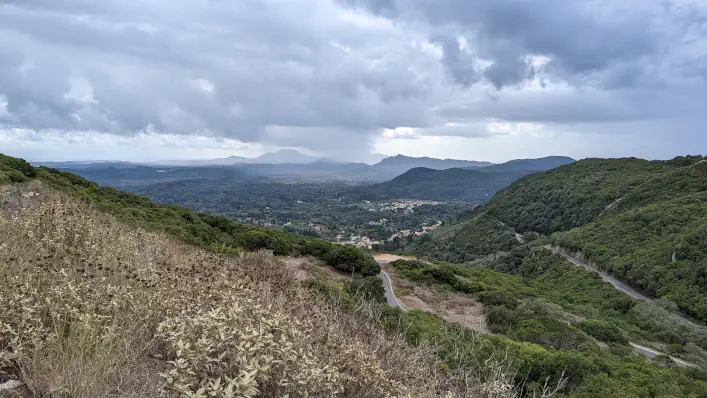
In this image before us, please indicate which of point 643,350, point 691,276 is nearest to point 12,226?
point 643,350

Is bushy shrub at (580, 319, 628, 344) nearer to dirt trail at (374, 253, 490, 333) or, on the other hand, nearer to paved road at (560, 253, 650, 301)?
dirt trail at (374, 253, 490, 333)

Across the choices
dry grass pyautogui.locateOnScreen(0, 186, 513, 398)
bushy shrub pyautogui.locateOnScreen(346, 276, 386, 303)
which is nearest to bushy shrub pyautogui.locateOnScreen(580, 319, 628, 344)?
bushy shrub pyautogui.locateOnScreen(346, 276, 386, 303)

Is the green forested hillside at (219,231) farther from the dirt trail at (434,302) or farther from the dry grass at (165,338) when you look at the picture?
the dry grass at (165,338)

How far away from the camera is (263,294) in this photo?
12.8 feet

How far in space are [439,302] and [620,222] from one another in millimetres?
35490

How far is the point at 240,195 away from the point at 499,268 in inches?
5656

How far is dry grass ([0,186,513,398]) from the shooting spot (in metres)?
2.46

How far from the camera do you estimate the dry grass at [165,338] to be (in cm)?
246

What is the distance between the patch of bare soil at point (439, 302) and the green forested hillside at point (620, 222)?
2038cm

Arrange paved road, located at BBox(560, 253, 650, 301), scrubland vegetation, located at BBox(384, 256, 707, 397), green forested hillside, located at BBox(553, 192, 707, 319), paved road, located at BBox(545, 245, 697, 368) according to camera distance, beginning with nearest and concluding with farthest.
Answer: scrubland vegetation, located at BBox(384, 256, 707, 397) → paved road, located at BBox(545, 245, 697, 368) → green forested hillside, located at BBox(553, 192, 707, 319) → paved road, located at BBox(560, 253, 650, 301)

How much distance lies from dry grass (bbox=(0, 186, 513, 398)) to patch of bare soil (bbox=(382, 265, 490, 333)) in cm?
1289

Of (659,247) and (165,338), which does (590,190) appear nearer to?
(659,247)

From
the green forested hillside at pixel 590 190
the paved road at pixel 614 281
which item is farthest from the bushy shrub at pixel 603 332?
the green forested hillside at pixel 590 190

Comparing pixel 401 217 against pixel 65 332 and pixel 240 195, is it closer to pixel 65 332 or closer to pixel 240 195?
pixel 240 195
